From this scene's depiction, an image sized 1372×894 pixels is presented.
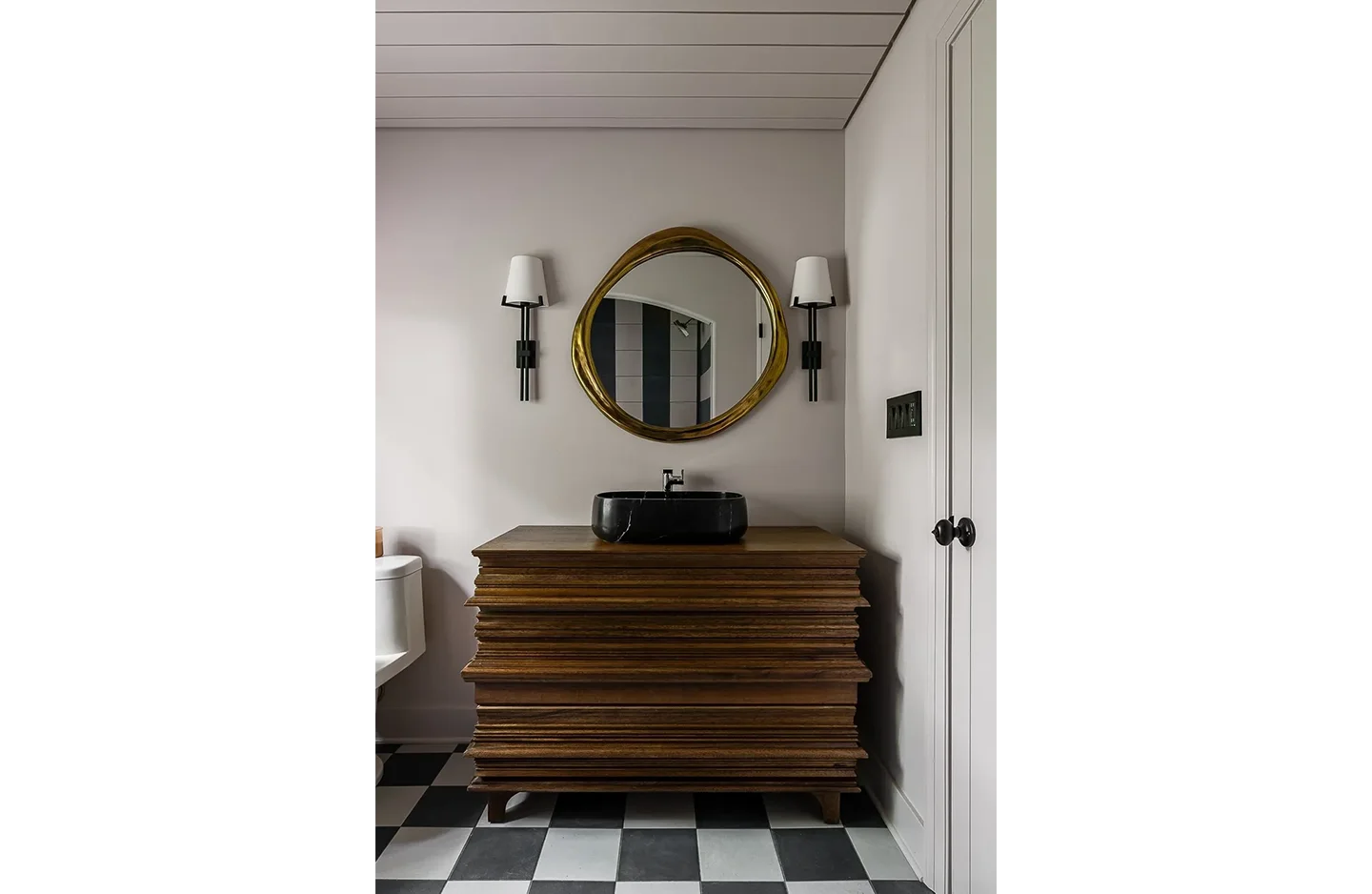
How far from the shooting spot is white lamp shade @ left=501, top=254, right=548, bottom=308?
217 centimetres

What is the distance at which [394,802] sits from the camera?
191 cm

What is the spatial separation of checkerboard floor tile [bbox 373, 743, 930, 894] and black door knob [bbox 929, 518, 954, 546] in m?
0.73

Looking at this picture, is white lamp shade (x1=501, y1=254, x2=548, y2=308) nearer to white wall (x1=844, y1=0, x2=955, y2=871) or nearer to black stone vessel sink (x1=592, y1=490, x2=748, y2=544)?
black stone vessel sink (x1=592, y1=490, x2=748, y2=544)

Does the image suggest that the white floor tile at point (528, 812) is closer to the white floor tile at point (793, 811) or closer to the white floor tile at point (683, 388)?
the white floor tile at point (793, 811)

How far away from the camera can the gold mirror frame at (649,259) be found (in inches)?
87.7

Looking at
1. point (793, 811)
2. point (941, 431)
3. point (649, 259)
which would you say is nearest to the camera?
point (941, 431)

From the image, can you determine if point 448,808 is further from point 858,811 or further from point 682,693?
point 858,811

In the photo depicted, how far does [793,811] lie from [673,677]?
1.61ft

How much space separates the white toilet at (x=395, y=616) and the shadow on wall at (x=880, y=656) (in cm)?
127

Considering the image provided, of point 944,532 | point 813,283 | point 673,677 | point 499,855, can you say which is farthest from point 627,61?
point 499,855
